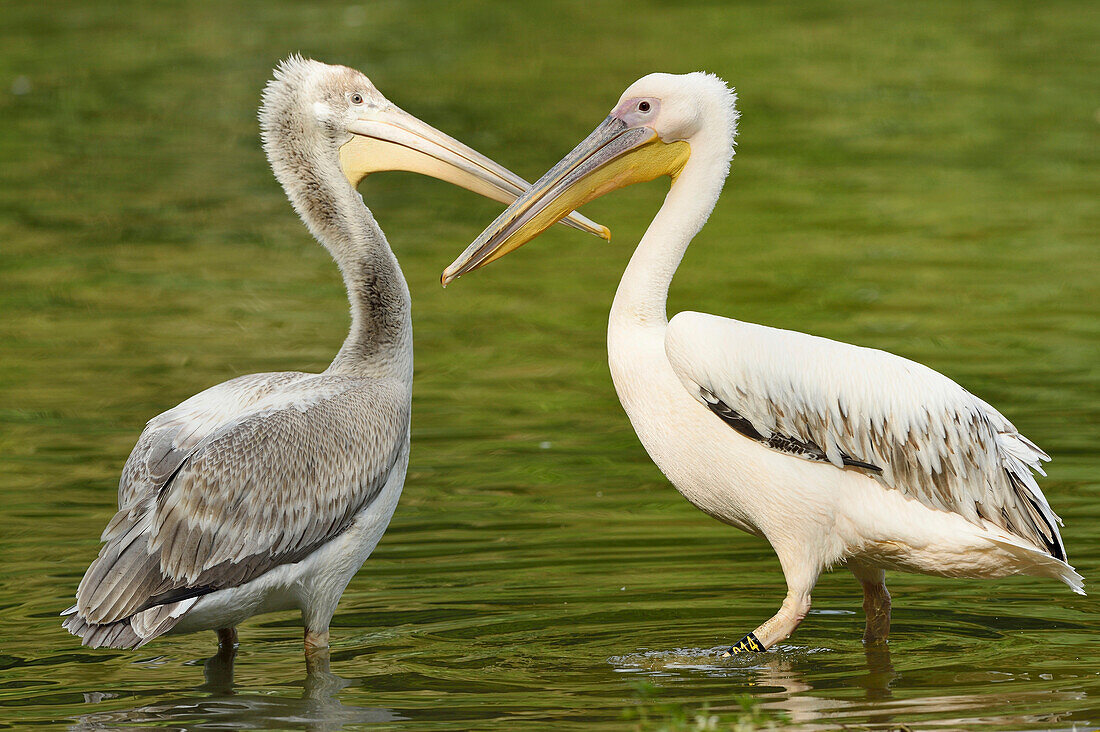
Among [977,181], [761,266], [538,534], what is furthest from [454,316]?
[977,181]

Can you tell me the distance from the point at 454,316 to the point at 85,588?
5616 millimetres

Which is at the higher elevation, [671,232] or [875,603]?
[671,232]

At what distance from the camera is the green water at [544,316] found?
543cm

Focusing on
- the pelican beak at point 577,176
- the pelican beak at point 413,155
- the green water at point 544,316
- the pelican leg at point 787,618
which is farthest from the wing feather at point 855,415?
the pelican beak at point 413,155

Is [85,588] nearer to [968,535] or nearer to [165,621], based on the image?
[165,621]

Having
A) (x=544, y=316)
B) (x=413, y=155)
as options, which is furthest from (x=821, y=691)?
(x=544, y=316)

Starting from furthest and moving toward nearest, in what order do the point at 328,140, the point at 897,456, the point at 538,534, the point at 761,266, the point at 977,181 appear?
1. the point at 977,181
2. the point at 761,266
3. the point at 538,534
4. the point at 328,140
5. the point at 897,456

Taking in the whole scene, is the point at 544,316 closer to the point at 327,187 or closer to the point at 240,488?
the point at 327,187

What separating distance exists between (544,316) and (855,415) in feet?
16.8

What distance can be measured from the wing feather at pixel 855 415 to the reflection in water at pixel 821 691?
0.58 meters

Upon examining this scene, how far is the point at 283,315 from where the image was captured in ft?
34.2

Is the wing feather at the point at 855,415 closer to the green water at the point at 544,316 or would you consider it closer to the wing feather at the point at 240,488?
the green water at the point at 544,316

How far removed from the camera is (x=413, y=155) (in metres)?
6.29

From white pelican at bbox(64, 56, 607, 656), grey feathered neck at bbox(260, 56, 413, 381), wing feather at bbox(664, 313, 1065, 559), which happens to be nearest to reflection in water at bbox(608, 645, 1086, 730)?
wing feather at bbox(664, 313, 1065, 559)
